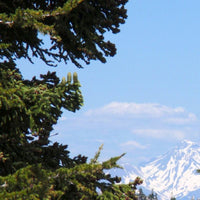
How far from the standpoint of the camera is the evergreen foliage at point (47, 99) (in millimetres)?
6074

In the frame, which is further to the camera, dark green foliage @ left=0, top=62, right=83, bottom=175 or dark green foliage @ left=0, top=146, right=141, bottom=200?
dark green foliage @ left=0, top=62, right=83, bottom=175

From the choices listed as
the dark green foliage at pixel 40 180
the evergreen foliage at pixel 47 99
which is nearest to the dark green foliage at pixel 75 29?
the evergreen foliage at pixel 47 99

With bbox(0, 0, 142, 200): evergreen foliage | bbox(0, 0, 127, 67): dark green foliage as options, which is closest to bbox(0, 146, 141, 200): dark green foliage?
bbox(0, 0, 142, 200): evergreen foliage

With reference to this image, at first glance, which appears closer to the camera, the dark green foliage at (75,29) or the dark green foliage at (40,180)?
the dark green foliage at (40,180)

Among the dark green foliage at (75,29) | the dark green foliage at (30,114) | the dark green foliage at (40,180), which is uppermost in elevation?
the dark green foliage at (75,29)

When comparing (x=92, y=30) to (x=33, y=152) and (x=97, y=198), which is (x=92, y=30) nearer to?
(x=33, y=152)

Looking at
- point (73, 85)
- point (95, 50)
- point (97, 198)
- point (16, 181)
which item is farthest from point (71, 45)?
point (16, 181)

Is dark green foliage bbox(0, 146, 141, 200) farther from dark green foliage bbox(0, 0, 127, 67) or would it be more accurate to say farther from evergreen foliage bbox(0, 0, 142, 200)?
dark green foliage bbox(0, 0, 127, 67)

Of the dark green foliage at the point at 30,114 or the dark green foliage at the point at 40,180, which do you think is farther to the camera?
the dark green foliage at the point at 30,114

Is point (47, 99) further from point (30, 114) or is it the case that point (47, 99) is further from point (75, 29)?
point (75, 29)

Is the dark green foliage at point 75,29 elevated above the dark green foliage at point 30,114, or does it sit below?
above

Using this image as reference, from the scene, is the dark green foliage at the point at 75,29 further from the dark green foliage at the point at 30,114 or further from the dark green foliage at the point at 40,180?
the dark green foliage at the point at 40,180

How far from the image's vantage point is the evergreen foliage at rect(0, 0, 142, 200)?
6074mm

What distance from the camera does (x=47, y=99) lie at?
6.78 m
